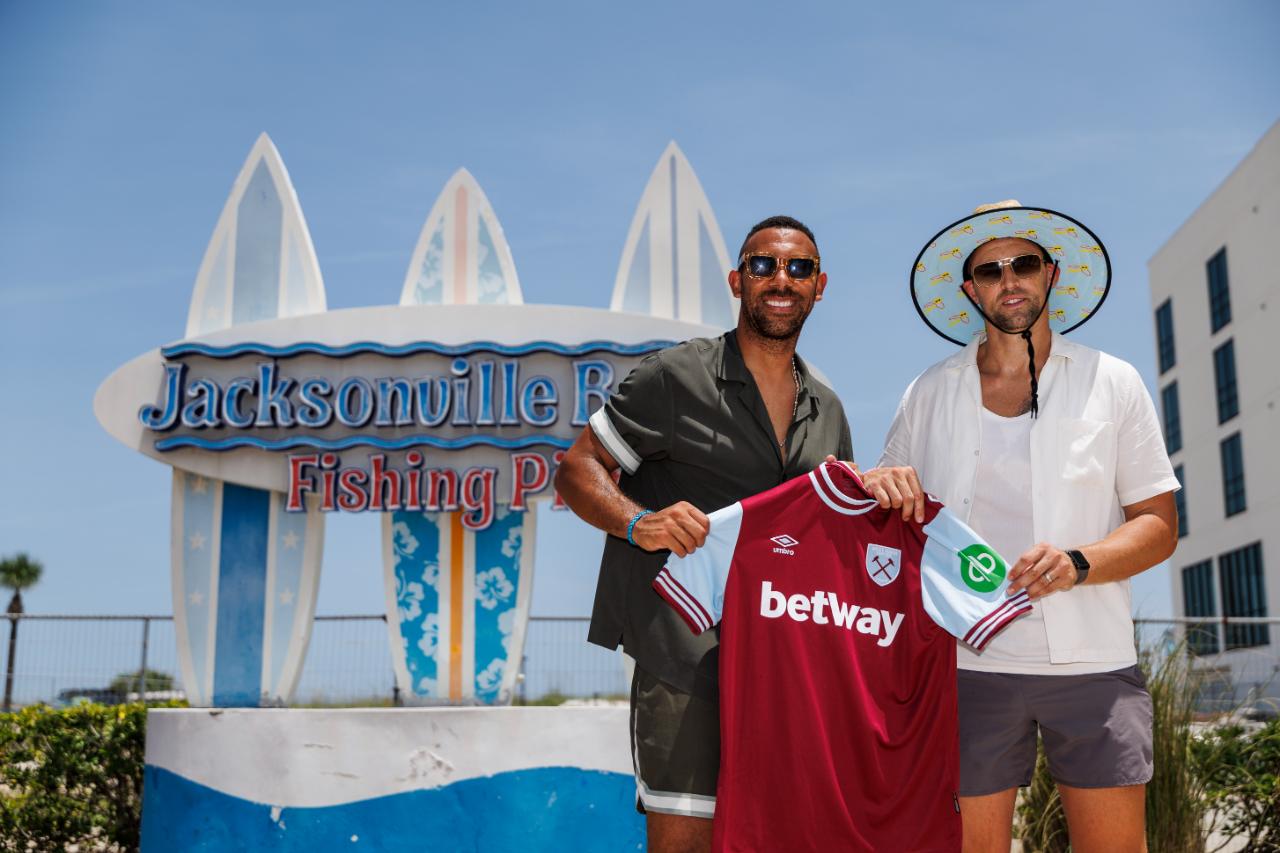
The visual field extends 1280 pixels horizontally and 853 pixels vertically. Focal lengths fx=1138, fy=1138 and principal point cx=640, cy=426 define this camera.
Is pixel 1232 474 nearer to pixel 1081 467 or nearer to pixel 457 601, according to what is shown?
pixel 457 601

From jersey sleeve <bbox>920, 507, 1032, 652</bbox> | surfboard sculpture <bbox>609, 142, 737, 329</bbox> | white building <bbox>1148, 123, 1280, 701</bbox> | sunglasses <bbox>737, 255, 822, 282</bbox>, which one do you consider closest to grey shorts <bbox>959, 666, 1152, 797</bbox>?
jersey sleeve <bbox>920, 507, 1032, 652</bbox>

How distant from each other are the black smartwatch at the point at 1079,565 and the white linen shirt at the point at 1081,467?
165 millimetres

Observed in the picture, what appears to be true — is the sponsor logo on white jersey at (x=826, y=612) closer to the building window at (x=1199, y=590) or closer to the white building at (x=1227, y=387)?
the white building at (x=1227, y=387)

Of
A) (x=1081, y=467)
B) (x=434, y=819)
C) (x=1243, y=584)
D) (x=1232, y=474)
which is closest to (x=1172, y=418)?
(x=1232, y=474)

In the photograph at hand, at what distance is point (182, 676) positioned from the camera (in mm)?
9375

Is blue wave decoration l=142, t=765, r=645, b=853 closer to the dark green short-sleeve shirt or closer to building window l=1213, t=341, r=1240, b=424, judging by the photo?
the dark green short-sleeve shirt

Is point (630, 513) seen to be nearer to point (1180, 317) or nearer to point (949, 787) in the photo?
point (949, 787)

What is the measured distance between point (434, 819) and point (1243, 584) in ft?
89.6

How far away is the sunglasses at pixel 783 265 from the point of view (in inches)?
132

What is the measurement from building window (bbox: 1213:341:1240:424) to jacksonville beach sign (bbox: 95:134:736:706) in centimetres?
2507

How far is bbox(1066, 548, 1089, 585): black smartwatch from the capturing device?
10.1 feet

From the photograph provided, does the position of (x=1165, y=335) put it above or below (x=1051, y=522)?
above

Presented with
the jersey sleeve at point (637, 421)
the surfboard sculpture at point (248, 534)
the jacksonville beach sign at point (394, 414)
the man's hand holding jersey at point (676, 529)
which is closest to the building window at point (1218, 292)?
the jacksonville beach sign at point (394, 414)

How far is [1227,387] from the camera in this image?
30.8 meters
